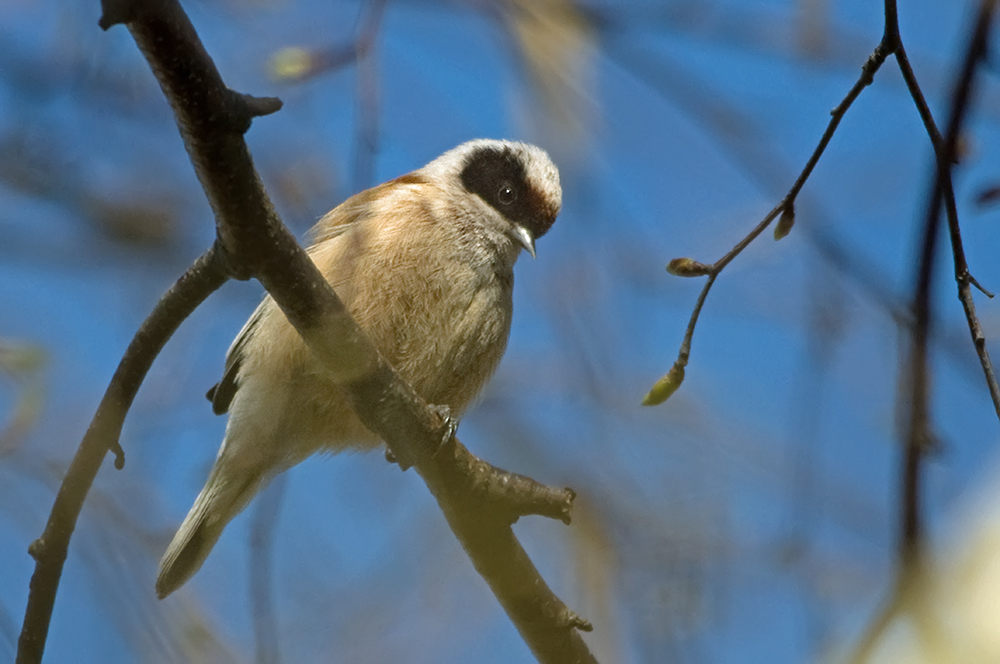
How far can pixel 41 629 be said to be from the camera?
297 cm

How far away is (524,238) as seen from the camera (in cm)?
468

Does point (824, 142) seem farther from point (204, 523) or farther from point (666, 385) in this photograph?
point (204, 523)

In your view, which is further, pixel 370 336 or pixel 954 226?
pixel 370 336

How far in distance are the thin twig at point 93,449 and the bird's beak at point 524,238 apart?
198 centimetres

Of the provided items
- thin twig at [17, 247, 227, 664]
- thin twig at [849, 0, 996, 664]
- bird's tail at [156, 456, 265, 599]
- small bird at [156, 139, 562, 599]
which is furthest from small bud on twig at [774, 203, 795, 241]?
bird's tail at [156, 456, 265, 599]

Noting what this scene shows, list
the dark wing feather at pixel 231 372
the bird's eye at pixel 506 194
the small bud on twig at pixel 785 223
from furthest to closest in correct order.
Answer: the bird's eye at pixel 506 194
the dark wing feather at pixel 231 372
the small bud on twig at pixel 785 223

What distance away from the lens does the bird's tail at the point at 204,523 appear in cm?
423

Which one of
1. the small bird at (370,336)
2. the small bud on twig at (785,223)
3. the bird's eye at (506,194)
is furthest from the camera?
the bird's eye at (506,194)

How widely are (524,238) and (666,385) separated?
2089 mm

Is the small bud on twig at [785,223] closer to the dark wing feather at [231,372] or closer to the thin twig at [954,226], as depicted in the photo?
the thin twig at [954,226]

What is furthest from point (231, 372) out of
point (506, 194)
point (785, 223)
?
point (785, 223)

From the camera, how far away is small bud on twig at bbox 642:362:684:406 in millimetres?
2686

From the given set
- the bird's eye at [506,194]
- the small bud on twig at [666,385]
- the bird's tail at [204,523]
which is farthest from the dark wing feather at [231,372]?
the small bud on twig at [666,385]

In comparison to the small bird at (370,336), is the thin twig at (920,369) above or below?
below
